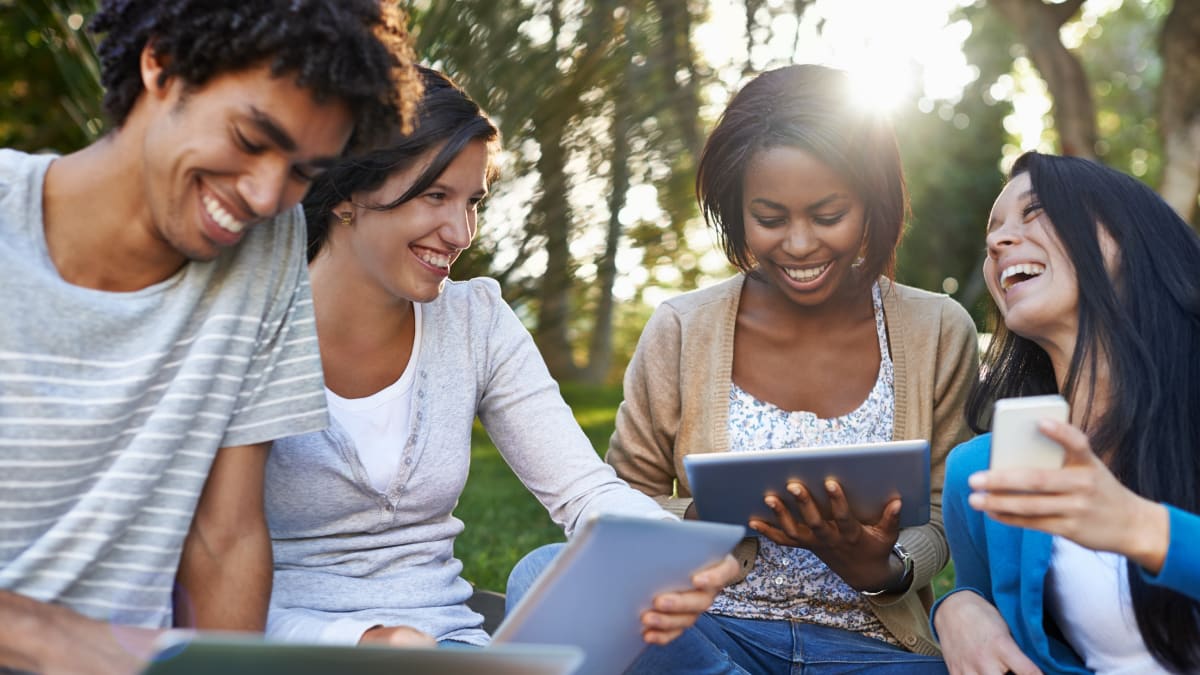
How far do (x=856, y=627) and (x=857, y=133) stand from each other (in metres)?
1.22

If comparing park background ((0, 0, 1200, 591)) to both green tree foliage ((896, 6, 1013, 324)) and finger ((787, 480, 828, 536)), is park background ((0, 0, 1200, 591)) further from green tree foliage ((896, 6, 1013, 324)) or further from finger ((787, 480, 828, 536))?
green tree foliage ((896, 6, 1013, 324))

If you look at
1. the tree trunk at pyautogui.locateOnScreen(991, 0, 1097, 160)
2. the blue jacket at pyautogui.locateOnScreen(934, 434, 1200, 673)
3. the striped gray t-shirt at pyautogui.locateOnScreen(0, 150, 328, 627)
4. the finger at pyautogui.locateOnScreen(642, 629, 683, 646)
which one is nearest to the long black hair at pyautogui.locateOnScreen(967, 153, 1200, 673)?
the blue jacket at pyautogui.locateOnScreen(934, 434, 1200, 673)

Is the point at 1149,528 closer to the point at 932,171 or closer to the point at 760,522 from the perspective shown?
the point at 760,522

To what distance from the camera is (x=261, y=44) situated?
77.2 inches

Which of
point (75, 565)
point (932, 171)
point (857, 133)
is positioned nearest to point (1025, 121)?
point (932, 171)

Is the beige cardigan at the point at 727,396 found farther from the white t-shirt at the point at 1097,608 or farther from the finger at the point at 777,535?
the white t-shirt at the point at 1097,608

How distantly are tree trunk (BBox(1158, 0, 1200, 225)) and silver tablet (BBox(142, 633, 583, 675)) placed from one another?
1031 cm

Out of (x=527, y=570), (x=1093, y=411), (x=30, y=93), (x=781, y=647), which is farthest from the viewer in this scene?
(x=30, y=93)

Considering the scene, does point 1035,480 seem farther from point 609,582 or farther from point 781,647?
point 781,647

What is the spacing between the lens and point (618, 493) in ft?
8.98

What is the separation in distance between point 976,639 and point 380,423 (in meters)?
1.34

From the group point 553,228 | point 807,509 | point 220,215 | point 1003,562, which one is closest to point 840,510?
point 807,509

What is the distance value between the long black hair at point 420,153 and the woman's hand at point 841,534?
40.4 inches

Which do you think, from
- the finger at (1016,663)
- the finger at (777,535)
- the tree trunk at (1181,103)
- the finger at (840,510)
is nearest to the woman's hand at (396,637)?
the finger at (777,535)
